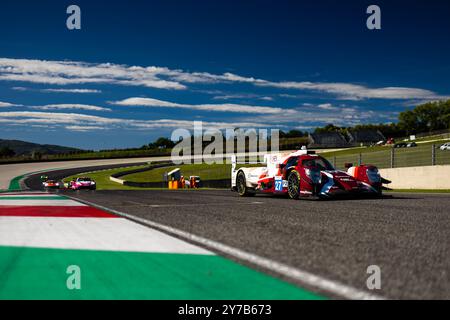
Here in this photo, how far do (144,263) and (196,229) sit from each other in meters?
2.05

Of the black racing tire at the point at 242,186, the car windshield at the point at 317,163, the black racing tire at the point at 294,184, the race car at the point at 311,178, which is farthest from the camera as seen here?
the black racing tire at the point at 242,186

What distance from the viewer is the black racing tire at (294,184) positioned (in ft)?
42.3

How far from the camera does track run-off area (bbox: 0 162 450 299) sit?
3180 millimetres

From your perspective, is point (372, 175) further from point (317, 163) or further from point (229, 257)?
point (229, 257)

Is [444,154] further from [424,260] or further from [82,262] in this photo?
[82,262]

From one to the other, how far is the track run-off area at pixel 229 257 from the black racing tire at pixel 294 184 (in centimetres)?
541

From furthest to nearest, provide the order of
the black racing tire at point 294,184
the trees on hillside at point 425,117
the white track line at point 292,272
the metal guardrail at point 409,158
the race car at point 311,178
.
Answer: the trees on hillside at point 425,117, the metal guardrail at point 409,158, the black racing tire at point 294,184, the race car at point 311,178, the white track line at point 292,272

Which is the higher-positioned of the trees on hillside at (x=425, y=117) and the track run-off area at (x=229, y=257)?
the trees on hillside at (x=425, y=117)

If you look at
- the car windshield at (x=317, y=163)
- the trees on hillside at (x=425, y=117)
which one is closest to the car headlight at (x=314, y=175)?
the car windshield at (x=317, y=163)

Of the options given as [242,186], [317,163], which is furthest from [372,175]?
[242,186]

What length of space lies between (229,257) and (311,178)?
8407 millimetres

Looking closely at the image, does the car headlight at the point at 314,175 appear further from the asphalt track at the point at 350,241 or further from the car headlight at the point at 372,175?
the asphalt track at the point at 350,241

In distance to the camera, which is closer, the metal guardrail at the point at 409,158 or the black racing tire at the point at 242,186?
the black racing tire at the point at 242,186
